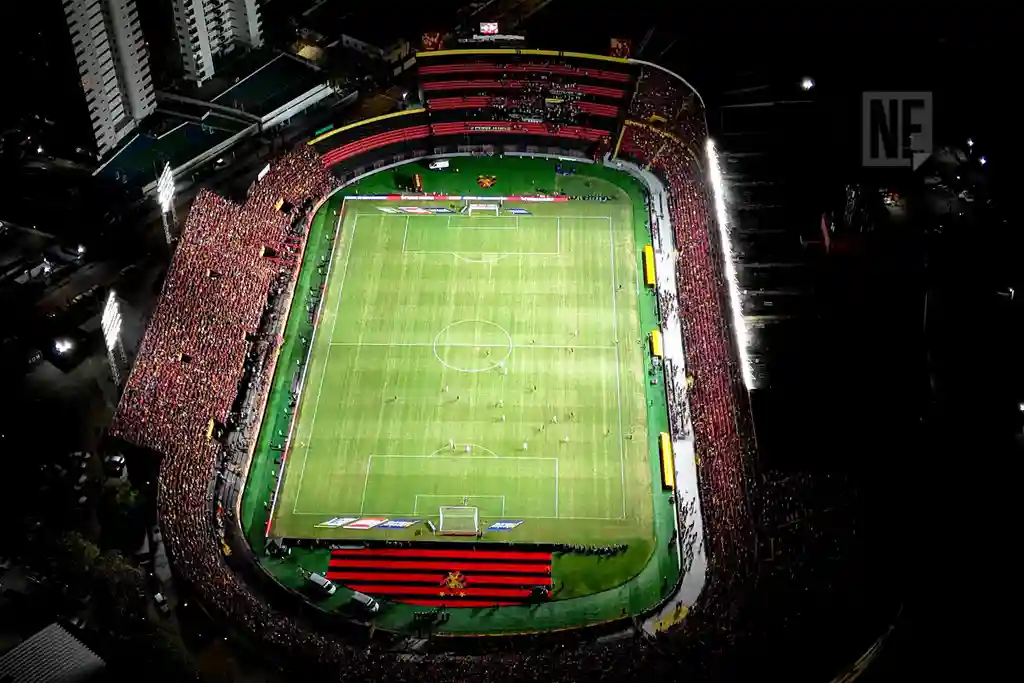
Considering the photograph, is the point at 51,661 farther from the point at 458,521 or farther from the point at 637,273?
the point at 637,273

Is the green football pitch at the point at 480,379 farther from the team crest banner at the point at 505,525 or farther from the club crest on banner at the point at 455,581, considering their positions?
the club crest on banner at the point at 455,581

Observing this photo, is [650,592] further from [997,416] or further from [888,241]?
[888,241]

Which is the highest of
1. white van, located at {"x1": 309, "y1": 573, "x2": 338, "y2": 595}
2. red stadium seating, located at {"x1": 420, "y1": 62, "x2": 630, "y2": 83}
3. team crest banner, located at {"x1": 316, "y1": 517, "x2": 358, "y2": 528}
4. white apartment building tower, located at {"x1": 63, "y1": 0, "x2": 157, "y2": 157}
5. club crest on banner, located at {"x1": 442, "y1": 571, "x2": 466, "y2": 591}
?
red stadium seating, located at {"x1": 420, "y1": 62, "x2": 630, "y2": 83}

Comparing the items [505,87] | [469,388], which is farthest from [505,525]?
[505,87]

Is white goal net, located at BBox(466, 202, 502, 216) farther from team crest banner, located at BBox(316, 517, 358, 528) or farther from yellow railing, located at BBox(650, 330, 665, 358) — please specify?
team crest banner, located at BBox(316, 517, 358, 528)

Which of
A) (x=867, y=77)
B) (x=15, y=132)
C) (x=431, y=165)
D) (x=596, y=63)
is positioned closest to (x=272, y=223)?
(x=431, y=165)

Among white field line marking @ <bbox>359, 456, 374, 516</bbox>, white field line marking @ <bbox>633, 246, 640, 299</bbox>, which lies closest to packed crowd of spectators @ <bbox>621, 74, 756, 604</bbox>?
white field line marking @ <bbox>633, 246, 640, 299</bbox>

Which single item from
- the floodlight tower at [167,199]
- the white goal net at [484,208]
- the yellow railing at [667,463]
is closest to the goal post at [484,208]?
the white goal net at [484,208]
